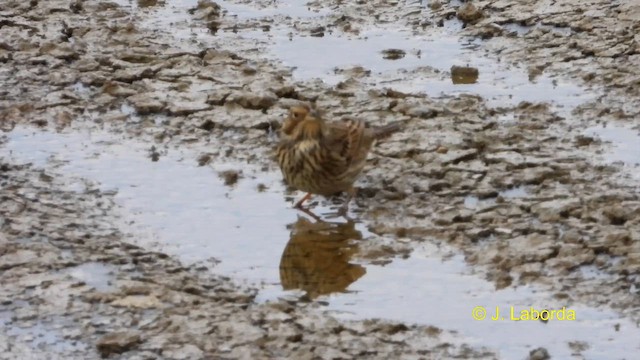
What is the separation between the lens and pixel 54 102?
940 cm

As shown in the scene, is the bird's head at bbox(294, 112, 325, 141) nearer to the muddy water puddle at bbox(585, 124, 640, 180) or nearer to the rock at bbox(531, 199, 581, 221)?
the rock at bbox(531, 199, 581, 221)

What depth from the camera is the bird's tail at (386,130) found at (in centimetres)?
834

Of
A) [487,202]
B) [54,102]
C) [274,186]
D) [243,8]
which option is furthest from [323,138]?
[243,8]

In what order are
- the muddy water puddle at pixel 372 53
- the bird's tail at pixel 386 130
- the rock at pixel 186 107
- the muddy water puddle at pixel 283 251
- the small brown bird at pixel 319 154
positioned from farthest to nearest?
the muddy water puddle at pixel 372 53 < the rock at pixel 186 107 < the bird's tail at pixel 386 130 < the small brown bird at pixel 319 154 < the muddy water puddle at pixel 283 251

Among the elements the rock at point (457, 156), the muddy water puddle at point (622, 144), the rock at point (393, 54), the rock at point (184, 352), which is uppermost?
the rock at point (393, 54)

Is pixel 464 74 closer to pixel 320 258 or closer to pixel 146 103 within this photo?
pixel 146 103

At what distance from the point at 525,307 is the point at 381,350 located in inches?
30.9

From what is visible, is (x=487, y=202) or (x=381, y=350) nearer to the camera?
(x=381, y=350)

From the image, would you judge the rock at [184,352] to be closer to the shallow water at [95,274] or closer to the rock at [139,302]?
the rock at [139,302]

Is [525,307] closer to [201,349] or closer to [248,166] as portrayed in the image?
[201,349]

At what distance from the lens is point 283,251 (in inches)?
285

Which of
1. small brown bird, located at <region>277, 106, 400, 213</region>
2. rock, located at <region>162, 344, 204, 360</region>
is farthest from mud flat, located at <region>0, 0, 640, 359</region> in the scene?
small brown bird, located at <region>277, 106, 400, 213</region>

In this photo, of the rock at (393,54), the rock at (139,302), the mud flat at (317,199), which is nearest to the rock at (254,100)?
the mud flat at (317,199)

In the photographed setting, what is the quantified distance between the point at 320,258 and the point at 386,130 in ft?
4.93
